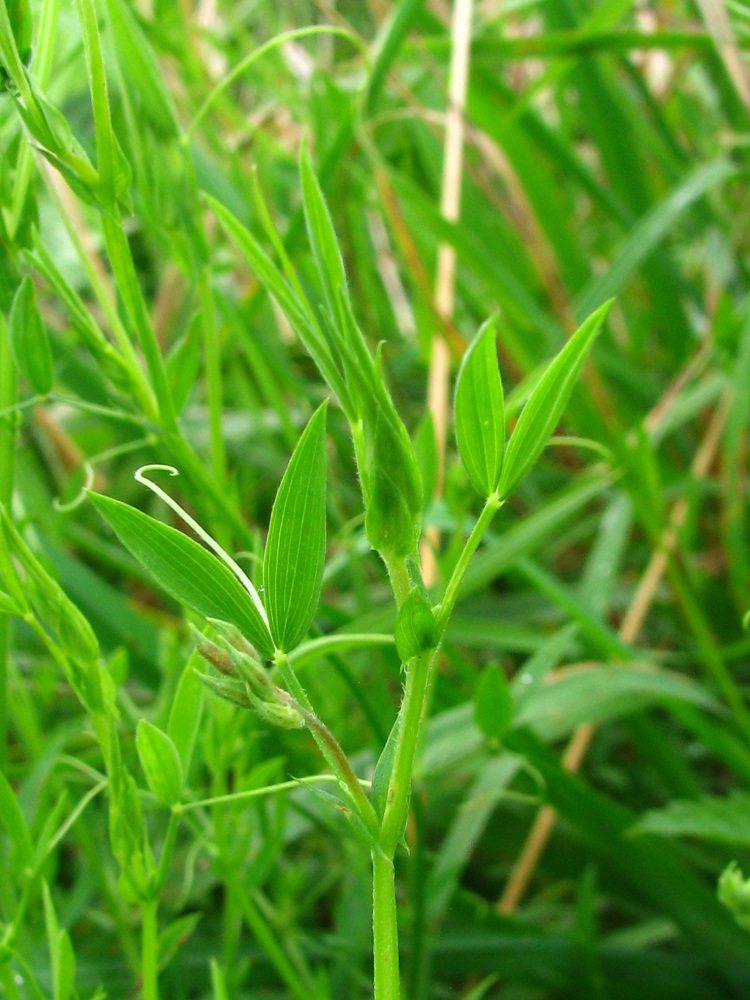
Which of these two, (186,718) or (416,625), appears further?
(186,718)

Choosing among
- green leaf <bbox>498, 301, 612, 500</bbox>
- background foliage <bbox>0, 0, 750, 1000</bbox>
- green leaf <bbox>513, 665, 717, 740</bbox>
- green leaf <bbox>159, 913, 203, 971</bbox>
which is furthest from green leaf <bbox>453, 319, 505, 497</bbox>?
green leaf <bbox>513, 665, 717, 740</bbox>

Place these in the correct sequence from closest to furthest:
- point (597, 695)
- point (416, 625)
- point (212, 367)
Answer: point (416, 625)
point (212, 367)
point (597, 695)

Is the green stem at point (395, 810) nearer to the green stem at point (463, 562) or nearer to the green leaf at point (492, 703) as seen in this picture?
the green stem at point (463, 562)

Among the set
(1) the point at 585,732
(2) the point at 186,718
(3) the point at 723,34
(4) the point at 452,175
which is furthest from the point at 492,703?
(3) the point at 723,34

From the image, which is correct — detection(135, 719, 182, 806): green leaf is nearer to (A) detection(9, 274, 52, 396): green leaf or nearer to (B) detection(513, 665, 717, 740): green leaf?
(A) detection(9, 274, 52, 396): green leaf

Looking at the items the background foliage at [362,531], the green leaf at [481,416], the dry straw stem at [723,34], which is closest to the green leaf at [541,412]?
the green leaf at [481,416]

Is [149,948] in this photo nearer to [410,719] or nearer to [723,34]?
[410,719]
